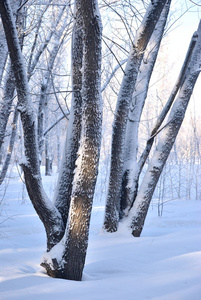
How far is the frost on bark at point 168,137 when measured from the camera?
4.18 metres

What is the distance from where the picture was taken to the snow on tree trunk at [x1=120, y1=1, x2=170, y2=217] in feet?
14.3

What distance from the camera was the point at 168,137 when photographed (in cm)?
422

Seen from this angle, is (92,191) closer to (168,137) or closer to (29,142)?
(29,142)

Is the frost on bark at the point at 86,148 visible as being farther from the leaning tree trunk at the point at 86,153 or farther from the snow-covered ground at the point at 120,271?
the snow-covered ground at the point at 120,271

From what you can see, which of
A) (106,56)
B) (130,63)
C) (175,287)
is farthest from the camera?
(106,56)

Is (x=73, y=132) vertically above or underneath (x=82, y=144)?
above

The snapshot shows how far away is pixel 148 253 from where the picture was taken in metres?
3.18

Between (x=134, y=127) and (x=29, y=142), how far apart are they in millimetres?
2398

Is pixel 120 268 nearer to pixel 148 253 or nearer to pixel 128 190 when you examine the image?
pixel 148 253

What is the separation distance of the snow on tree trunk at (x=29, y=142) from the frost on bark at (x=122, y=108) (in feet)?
5.35

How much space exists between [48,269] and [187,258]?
54.9 inches

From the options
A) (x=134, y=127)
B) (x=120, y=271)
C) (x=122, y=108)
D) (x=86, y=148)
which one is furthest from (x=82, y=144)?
(x=134, y=127)

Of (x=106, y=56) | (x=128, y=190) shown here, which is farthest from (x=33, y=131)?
(x=106, y=56)

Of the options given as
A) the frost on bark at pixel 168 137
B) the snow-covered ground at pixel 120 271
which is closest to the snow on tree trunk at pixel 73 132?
the snow-covered ground at pixel 120 271
